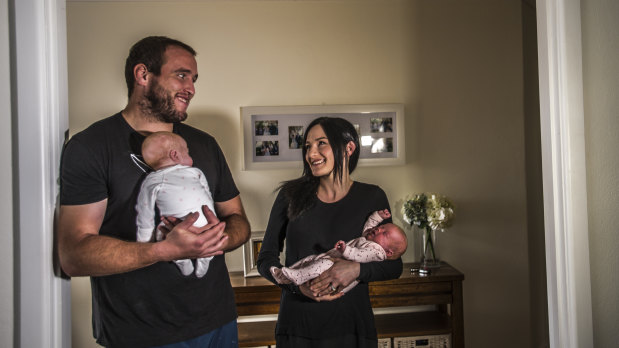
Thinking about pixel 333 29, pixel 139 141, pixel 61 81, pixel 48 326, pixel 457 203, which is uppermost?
pixel 333 29

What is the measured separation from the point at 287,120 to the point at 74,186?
1484mm

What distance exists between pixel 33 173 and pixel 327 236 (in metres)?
0.81

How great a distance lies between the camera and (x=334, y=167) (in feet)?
4.80

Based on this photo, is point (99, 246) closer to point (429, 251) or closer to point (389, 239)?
point (389, 239)

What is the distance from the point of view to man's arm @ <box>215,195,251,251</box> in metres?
1.28

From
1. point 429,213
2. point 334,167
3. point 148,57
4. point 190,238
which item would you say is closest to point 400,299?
point 429,213

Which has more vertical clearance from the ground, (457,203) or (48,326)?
(457,203)

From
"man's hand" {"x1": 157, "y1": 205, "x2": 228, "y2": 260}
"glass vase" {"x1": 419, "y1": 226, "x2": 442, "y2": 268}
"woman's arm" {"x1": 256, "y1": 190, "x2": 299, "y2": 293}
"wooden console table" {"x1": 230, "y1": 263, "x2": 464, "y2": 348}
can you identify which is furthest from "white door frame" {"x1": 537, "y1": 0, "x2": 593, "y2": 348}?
"glass vase" {"x1": 419, "y1": 226, "x2": 442, "y2": 268}

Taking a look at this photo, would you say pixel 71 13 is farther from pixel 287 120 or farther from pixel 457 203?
pixel 457 203

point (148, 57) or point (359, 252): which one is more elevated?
point (148, 57)

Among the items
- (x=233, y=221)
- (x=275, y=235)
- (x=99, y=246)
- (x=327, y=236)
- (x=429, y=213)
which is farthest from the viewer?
(x=429, y=213)

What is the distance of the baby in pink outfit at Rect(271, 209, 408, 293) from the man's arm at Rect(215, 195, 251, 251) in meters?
0.19

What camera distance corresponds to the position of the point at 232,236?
1.27 metres

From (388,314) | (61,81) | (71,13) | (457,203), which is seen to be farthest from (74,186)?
(457,203)
